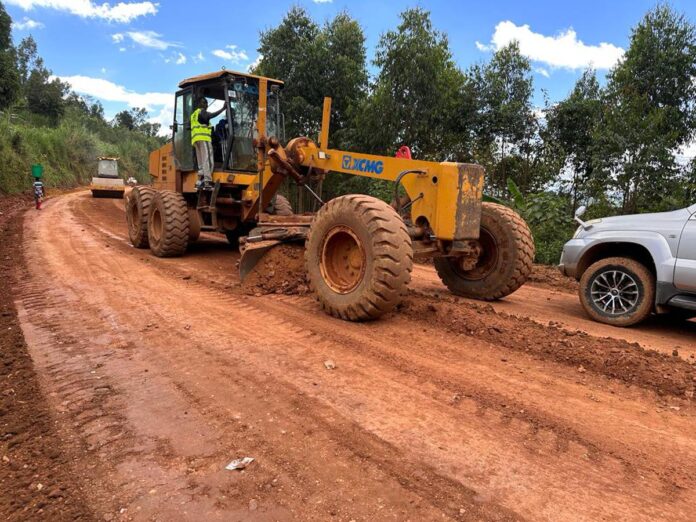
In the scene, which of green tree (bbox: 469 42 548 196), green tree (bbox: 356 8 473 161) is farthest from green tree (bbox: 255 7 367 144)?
green tree (bbox: 469 42 548 196)

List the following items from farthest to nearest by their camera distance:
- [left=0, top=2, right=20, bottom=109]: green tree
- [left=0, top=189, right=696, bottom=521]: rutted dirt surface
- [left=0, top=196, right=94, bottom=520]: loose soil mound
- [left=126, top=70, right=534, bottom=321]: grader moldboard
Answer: [left=0, top=2, right=20, bottom=109]: green tree < [left=126, top=70, right=534, bottom=321]: grader moldboard < [left=0, top=189, right=696, bottom=521]: rutted dirt surface < [left=0, top=196, right=94, bottom=520]: loose soil mound

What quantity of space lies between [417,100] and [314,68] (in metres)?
4.96

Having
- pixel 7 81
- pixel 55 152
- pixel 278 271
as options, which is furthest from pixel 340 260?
pixel 55 152

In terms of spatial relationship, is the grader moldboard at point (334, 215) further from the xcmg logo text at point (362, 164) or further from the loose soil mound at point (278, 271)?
the loose soil mound at point (278, 271)

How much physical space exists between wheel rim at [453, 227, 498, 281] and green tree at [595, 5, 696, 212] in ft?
27.7

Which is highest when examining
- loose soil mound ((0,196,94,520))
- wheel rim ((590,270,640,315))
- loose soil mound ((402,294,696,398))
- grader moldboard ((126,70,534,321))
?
grader moldboard ((126,70,534,321))

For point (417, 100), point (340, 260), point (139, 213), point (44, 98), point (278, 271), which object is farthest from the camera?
point (44, 98)

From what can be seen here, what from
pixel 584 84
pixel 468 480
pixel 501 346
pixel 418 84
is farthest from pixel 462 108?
pixel 468 480

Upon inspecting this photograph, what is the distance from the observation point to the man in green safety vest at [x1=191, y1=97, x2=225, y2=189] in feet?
29.9

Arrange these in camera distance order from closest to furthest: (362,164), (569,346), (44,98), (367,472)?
(367,472) < (569,346) < (362,164) < (44,98)

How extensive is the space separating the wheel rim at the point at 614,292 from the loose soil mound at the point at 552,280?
2.08 metres

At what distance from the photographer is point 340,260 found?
604cm

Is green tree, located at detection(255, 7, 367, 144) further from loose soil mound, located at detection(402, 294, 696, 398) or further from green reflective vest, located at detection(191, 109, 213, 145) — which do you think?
loose soil mound, located at detection(402, 294, 696, 398)

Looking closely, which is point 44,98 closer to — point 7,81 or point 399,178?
point 7,81
